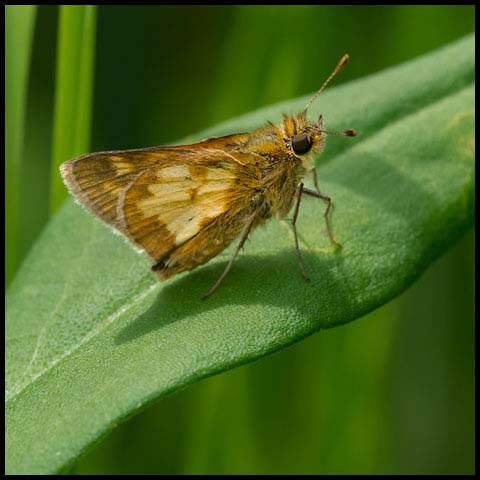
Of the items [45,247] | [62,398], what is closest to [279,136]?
[45,247]

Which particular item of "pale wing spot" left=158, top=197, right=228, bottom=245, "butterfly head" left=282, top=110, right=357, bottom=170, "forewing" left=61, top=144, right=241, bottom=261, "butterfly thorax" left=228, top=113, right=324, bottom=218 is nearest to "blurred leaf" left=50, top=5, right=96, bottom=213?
"forewing" left=61, top=144, right=241, bottom=261

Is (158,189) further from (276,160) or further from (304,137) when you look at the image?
(304,137)

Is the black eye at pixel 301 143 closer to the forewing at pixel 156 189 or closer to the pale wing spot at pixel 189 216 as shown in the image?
the forewing at pixel 156 189

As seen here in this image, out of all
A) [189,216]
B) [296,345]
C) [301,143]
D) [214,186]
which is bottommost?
[296,345]

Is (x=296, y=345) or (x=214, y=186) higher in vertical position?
(x=214, y=186)

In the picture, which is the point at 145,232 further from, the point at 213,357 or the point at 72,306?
the point at 213,357

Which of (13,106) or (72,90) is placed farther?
(13,106)

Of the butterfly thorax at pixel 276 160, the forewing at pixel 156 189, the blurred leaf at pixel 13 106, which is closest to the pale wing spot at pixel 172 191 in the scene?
the forewing at pixel 156 189

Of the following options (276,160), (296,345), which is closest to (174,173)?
(276,160)
